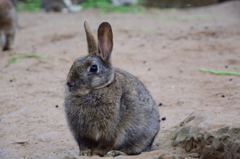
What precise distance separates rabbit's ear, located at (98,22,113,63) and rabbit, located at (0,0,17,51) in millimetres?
6131

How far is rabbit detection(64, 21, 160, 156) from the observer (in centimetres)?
304

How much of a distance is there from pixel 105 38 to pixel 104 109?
2.54 feet

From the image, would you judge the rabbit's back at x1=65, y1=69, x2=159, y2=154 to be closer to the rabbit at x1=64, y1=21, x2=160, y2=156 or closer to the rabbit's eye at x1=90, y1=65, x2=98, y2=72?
the rabbit at x1=64, y1=21, x2=160, y2=156

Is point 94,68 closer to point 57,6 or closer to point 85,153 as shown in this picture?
point 85,153

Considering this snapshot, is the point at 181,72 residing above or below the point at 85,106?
below

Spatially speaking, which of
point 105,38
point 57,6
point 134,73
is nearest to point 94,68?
point 105,38

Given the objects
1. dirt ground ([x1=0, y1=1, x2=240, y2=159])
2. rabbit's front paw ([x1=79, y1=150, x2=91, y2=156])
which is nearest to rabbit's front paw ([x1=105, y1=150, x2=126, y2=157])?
rabbit's front paw ([x1=79, y1=150, x2=91, y2=156])

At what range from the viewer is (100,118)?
3.02 metres

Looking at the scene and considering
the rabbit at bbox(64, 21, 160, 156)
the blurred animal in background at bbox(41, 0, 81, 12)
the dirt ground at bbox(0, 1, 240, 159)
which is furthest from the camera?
the blurred animal in background at bbox(41, 0, 81, 12)

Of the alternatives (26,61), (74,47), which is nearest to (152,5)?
(74,47)

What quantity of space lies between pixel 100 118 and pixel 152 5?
50.7ft

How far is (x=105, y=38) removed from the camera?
10.9 ft

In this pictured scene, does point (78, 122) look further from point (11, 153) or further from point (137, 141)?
point (11, 153)

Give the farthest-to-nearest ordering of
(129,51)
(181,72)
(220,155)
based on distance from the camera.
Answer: (129,51)
(181,72)
(220,155)
